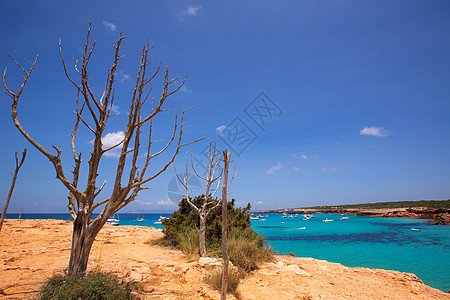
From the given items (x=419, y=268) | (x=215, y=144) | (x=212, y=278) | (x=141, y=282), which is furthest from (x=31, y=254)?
(x=419, y=268)

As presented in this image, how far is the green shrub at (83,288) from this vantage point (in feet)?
11.2

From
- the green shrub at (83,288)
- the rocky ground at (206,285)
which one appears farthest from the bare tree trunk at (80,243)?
the rocky ground at (206,285)

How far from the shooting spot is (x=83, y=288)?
3510mm

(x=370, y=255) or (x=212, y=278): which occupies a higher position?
(x=212, y=278)

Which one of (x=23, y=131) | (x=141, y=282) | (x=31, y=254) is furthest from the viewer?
(x=31, y=254)

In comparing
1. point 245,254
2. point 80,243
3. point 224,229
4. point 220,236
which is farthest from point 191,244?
point 80,243

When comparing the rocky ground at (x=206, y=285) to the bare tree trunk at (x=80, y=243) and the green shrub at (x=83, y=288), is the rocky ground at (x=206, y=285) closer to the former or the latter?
the green shrub at (x=83, y=288)

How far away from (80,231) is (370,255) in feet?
61.5

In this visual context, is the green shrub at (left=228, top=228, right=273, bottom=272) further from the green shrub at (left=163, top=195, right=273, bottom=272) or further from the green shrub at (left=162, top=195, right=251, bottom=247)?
the green shrub at (left=162, top=195, right=251, bottom=247)

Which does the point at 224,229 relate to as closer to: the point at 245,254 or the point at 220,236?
the point at 245,254

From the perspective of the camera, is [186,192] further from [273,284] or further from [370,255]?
[370,255]

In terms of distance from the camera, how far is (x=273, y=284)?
19.6ft

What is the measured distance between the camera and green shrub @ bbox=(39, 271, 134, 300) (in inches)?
134

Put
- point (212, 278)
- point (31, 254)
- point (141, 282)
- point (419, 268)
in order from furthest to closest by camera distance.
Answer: point (419, 268) → point (31, 254) → point (212, 278) → point (141, 282)
